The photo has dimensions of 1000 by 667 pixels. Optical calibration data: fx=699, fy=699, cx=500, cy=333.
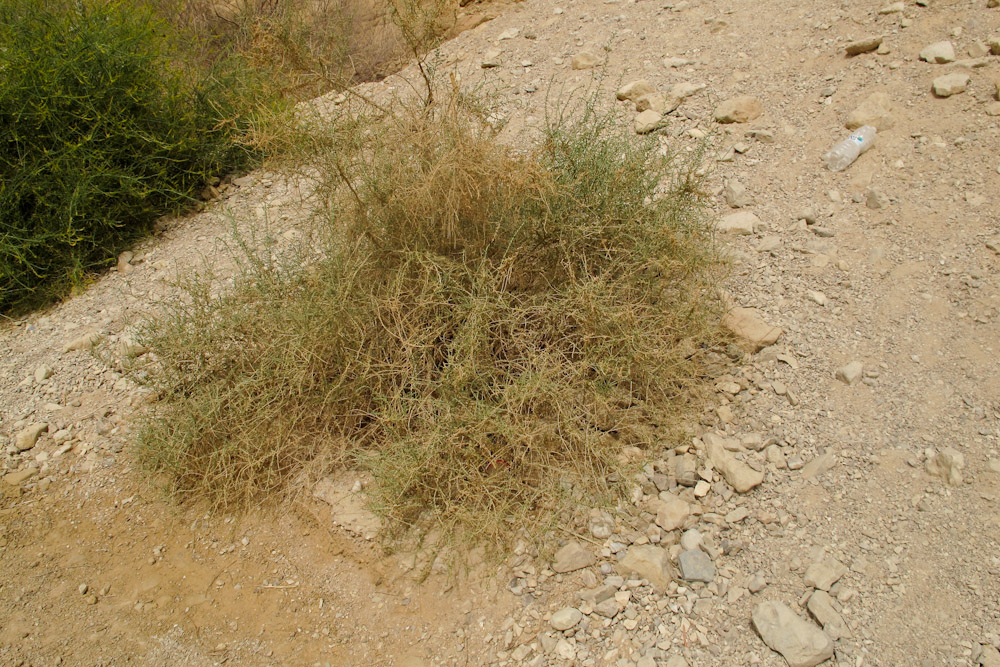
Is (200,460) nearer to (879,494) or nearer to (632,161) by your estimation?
(632,161)

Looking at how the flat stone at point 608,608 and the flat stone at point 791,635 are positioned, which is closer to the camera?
the flat stone at point 791,635

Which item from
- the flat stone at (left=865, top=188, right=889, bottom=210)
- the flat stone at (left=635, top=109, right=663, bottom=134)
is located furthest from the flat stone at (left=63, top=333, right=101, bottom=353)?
the flat stone at (left=865, top=188, right=889, bottom=210)

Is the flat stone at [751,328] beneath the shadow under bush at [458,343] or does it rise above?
beneath

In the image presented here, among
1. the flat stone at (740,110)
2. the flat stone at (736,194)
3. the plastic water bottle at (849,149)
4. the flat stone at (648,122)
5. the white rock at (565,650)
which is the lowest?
the white rock at (565,650)

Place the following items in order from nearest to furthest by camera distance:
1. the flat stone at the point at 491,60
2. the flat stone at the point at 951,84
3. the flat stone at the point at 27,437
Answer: the flat stone at the point at 27,437, the flat stone at the point at 951,84, the flat stone at the point at 491,60

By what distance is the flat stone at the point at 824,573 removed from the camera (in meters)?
1.98

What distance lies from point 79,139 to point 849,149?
12.0ft

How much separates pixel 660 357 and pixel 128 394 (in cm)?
228

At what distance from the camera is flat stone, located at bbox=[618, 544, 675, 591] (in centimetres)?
214

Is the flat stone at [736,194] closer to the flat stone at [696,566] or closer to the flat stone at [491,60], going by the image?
the flat stone at [696,566]

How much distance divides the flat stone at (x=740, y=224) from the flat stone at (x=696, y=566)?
1.53 meters

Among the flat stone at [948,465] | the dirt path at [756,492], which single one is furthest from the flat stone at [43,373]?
the flat stone at [948,465]

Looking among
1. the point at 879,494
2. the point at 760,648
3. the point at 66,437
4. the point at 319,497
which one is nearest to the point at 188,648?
the point at 319,497

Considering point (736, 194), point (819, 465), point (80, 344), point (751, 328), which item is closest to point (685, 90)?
point (736, 194)
